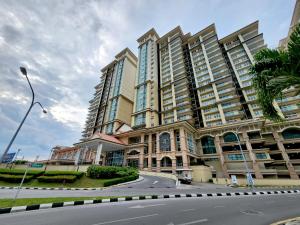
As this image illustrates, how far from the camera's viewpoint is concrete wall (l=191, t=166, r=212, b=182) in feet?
103

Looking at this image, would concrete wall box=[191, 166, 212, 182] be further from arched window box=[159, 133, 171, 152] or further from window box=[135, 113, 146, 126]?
window box=[135, 113, 146, 126]

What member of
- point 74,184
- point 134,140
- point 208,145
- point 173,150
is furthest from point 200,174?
point 74,184

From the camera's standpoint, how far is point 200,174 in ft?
104

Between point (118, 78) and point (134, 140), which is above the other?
point (118, 78)

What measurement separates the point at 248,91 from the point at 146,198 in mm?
48679

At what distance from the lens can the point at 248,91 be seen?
152ft

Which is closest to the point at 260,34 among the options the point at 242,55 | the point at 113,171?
the point at 242,55

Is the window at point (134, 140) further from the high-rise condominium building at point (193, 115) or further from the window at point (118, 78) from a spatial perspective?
the window at point (118, 78)

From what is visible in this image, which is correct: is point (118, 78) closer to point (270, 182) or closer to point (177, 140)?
point (177, 140)

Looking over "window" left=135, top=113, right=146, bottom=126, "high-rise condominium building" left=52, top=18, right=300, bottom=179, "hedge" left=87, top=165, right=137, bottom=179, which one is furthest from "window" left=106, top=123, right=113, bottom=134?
"hedge" left=87, top=165, right=137, bottom=179

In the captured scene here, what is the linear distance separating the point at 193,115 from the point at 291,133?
25.3m

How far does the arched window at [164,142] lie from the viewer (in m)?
38.2

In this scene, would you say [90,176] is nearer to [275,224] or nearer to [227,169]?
[275,224]

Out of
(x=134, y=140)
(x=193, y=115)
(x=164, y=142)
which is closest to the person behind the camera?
(x=164, y=142)
